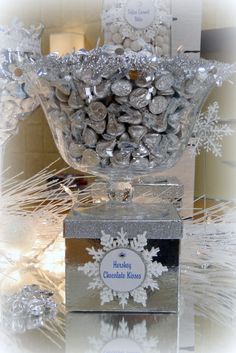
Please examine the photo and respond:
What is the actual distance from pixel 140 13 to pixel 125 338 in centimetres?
55

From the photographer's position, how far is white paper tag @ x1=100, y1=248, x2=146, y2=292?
0.50 metres

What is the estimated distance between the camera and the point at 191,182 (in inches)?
33.3

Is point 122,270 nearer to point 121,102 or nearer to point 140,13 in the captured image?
point 121,102

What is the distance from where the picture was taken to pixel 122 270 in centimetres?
50

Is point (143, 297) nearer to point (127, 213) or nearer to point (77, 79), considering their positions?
point (127, 213)

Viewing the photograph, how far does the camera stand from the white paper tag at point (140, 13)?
0.82 meters

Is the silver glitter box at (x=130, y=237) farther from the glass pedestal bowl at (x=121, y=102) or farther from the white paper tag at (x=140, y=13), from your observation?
the white paper tag at (x=140, y=13)

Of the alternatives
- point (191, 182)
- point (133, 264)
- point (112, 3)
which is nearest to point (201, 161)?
point (191, 182)

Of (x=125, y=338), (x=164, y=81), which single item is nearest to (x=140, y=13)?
(x=164, y=81)

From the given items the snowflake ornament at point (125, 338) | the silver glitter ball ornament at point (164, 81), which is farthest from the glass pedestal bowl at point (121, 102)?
the snowflake ornament at point (125, 338)

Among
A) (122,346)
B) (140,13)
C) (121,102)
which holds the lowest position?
(122,346)

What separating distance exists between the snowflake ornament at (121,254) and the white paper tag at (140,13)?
45 cm

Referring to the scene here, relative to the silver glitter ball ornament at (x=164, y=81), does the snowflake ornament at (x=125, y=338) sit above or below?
below

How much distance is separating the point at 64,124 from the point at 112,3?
0.41m
